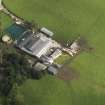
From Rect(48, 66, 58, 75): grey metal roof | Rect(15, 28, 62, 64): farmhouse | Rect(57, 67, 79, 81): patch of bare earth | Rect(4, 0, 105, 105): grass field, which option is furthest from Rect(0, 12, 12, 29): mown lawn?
Rect(57, 67, 79, 81): patch of bare earth

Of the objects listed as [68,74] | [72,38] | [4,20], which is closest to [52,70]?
[68,74]

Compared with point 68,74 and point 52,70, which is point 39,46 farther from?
point 68,74

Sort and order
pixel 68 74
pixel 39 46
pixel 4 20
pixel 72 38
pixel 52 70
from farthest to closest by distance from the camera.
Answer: pixel 4 20 < pixel 72 38 < pixel 39 46 < pixel 68 74 < pixel 52 70

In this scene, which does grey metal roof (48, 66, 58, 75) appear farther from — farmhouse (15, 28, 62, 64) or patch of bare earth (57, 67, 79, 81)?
farmhouse (15, 28, 62, 64)

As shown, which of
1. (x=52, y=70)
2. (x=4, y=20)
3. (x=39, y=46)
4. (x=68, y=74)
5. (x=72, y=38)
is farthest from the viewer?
(x=4, y=20)

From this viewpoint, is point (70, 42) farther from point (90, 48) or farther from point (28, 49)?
point (28, 49)

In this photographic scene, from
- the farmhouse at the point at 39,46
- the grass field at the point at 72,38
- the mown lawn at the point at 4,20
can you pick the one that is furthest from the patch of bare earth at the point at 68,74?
the mown lawn at the point at 4,20
